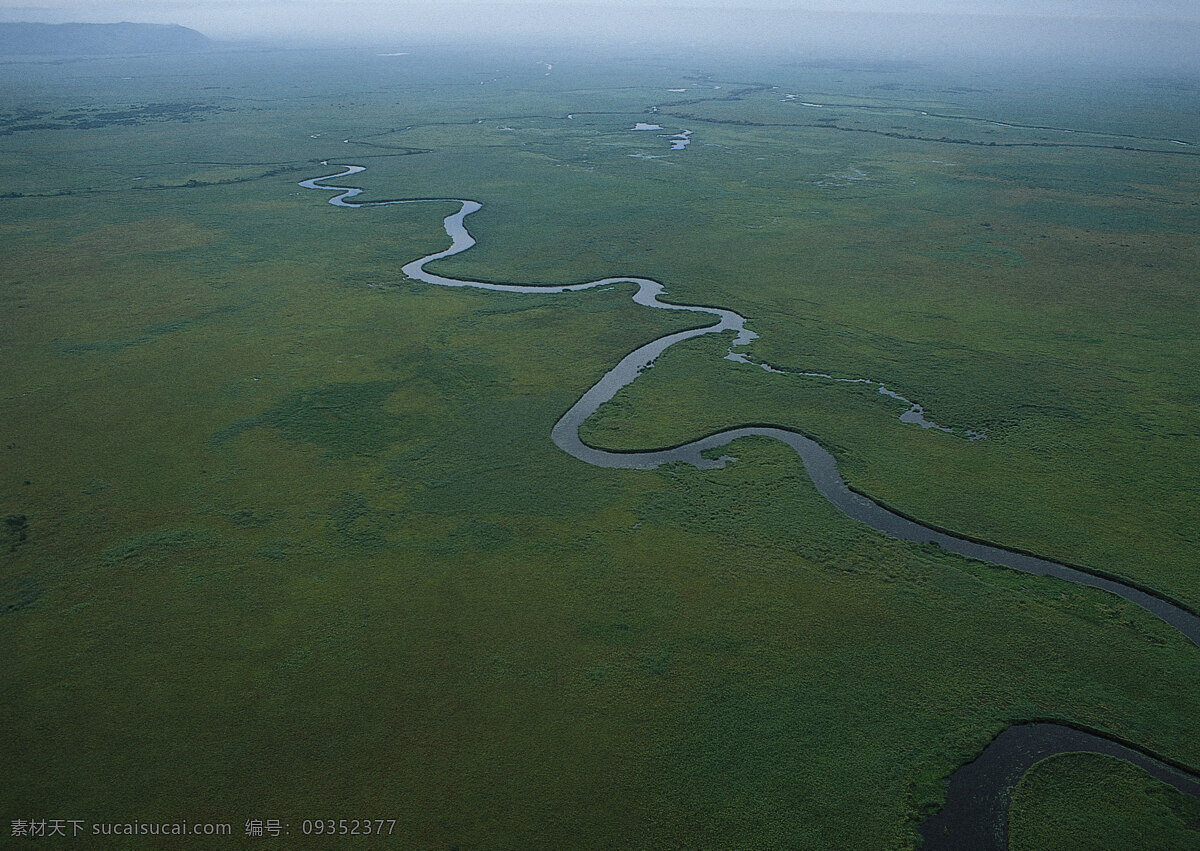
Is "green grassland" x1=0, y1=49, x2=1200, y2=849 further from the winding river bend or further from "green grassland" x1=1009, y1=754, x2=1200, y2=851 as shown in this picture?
the winding river bend

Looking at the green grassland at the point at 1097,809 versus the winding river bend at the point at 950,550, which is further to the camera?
the winding river bend at the point at 950,550

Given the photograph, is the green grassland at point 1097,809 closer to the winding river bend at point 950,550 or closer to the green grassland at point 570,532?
the green grassland at point 570,532

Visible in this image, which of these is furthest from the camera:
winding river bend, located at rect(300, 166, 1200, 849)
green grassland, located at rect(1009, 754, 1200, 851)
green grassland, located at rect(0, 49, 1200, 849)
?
green grassland, located at rect(0, 49, 1200, 849)

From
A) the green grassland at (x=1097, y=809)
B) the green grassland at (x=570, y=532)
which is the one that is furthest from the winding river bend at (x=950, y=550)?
the green grassland at (x=570, y=532)

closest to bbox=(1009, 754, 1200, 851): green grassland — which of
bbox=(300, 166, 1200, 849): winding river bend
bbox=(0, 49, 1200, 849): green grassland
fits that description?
bbox=(0, 49, 1200, 849): green grassland

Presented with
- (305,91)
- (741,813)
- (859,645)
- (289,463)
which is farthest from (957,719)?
(305,91)

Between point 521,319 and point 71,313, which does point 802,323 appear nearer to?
point 521,319
